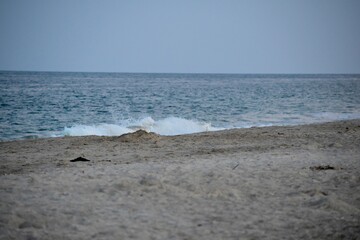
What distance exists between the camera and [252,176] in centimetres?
821

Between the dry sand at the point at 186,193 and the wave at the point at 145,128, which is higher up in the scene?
the dry sand at the point at 186,193

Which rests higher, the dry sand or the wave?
the dry sand

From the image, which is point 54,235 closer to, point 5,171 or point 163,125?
point 5,171

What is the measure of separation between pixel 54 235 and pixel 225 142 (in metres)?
9.71

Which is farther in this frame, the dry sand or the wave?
the wave

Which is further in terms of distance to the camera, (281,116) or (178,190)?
(281,116)

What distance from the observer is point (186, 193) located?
7.12m

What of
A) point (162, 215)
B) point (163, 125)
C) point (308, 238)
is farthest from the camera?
point (163, 125)

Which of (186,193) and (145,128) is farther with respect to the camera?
(145,128)

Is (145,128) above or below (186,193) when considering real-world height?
below

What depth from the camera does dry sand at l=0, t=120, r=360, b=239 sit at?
17.6ft

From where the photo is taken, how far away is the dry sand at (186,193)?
5379 millimetres

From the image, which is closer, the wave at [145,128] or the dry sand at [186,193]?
the dry sand at [186,193]

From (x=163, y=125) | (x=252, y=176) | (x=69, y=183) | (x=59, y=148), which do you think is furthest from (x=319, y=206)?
(x=163, y=125)
